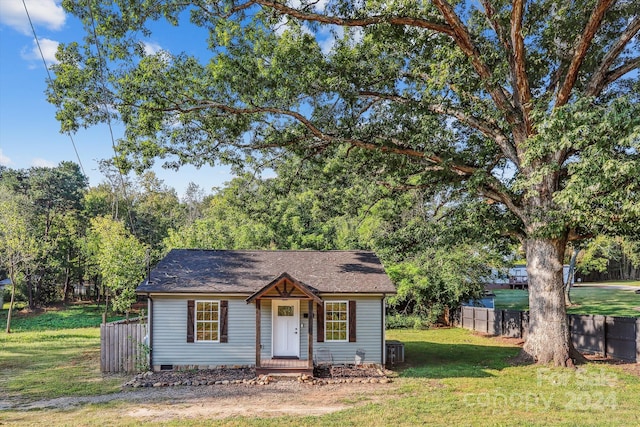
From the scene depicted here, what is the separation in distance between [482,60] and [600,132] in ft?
12.7

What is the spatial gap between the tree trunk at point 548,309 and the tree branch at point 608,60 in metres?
4.54

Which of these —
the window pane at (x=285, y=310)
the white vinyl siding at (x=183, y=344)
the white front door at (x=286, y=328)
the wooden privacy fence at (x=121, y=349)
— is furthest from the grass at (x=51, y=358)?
the window pane at (x=285, y=310)

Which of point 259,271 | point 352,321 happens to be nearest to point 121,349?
point 259,271

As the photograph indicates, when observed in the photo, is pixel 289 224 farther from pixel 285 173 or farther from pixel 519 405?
pixel 519 405

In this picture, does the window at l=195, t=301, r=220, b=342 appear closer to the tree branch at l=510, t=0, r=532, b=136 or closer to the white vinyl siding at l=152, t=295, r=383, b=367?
the white vinyl siding at l=152, t=295, r=383, b=367

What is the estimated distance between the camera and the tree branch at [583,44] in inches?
412

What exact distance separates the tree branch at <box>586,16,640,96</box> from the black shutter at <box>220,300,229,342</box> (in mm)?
12096

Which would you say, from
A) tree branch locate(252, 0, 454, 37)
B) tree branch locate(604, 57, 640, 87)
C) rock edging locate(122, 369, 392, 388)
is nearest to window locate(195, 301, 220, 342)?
rock edging locate(122, 369, 392, 388)

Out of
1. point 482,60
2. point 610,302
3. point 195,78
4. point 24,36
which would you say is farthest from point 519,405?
point 610,302

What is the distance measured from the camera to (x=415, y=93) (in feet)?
44.5

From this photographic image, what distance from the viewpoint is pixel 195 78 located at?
38.1 ft

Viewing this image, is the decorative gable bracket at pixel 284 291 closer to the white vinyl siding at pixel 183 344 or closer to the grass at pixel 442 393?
the white vinyl siding at pixel 183 344

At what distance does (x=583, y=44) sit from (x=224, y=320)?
40.6ft

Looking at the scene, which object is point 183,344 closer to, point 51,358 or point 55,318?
point 51,358
